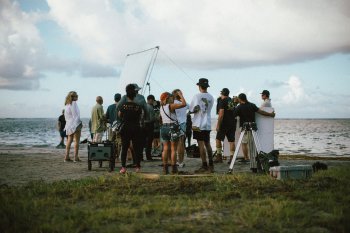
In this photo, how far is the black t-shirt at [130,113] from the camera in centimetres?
834

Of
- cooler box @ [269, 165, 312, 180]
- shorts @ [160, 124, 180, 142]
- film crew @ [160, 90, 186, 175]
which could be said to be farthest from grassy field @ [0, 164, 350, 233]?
shorts @ [160, 124, 180, 142]

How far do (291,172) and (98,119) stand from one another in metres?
6.35

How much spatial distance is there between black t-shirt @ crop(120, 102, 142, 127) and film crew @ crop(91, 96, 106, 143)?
3.18 metres

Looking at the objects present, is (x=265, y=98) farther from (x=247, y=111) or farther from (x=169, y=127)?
(x=169, y=127)

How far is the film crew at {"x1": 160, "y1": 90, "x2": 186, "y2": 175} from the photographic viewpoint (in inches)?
328

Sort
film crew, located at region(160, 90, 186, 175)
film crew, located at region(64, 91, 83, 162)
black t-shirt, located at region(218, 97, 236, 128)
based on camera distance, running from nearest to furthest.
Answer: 1. film crew, located at region(160, 90, 186, 175)
2. black t-shirt, located at region(218, 97, 236, 128)
3. film crew, located at region(64, 91, 83, 162)

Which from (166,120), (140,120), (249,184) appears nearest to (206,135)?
(166,120)

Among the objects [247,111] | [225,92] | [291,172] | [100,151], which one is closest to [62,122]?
[100,151]

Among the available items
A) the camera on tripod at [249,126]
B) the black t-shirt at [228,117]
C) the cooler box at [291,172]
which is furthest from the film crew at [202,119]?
the black t-shirt at [228,117]

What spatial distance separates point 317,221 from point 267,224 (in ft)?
1.92

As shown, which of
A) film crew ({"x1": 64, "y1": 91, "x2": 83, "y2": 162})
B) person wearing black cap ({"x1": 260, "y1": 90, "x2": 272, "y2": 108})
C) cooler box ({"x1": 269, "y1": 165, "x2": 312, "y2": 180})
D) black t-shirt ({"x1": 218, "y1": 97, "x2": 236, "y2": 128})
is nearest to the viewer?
cooler box ({"x1": 269, "y1": 165, "x2": 312, "y2": 180})

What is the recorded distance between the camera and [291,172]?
717 centimetres

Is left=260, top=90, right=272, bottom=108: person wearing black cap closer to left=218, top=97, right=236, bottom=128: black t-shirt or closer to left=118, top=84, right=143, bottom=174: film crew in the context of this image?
left=218, top=97, right=236, bottom=128: black t-shirt

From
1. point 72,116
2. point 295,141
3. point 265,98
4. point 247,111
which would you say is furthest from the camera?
point 295,141
